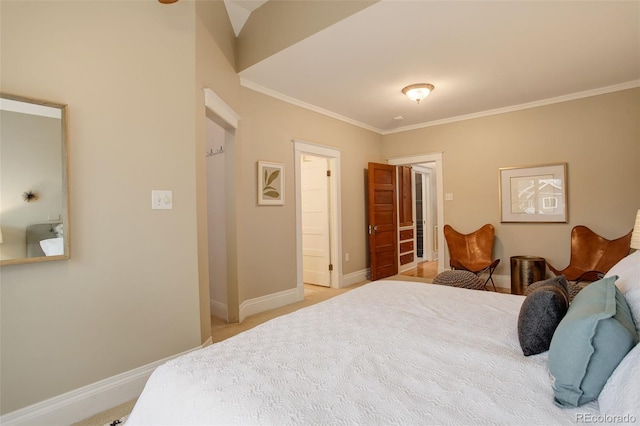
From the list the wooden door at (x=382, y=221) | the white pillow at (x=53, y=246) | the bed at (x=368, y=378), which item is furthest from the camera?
the wooden door at (x=382, y=221)

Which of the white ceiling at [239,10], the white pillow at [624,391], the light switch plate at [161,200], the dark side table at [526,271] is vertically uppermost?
the white ceiling at [239,10]

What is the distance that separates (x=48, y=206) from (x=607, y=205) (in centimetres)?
538

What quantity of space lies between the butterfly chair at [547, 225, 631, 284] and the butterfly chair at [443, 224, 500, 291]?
31.7 inches

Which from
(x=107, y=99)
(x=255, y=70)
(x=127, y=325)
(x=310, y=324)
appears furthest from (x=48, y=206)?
(x=255, y=70)

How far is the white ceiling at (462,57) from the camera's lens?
89.4 inches

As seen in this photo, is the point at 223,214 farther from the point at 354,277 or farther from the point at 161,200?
the point at 354,277

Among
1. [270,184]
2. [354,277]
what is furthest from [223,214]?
[354,277]

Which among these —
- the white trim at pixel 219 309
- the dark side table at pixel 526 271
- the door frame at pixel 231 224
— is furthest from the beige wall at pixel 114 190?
the dark side table at pixel 526 271

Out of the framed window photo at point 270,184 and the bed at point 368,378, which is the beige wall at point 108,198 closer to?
the bed at point 368,378

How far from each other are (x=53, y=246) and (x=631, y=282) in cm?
272

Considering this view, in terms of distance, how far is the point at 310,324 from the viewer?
4.82ft

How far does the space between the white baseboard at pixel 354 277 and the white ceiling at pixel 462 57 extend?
2.52 meters

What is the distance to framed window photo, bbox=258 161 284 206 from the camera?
3.55 m

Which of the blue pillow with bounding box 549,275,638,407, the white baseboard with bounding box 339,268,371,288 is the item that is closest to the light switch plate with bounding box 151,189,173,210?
the blue pillow with bounding box 549,275,638,407
